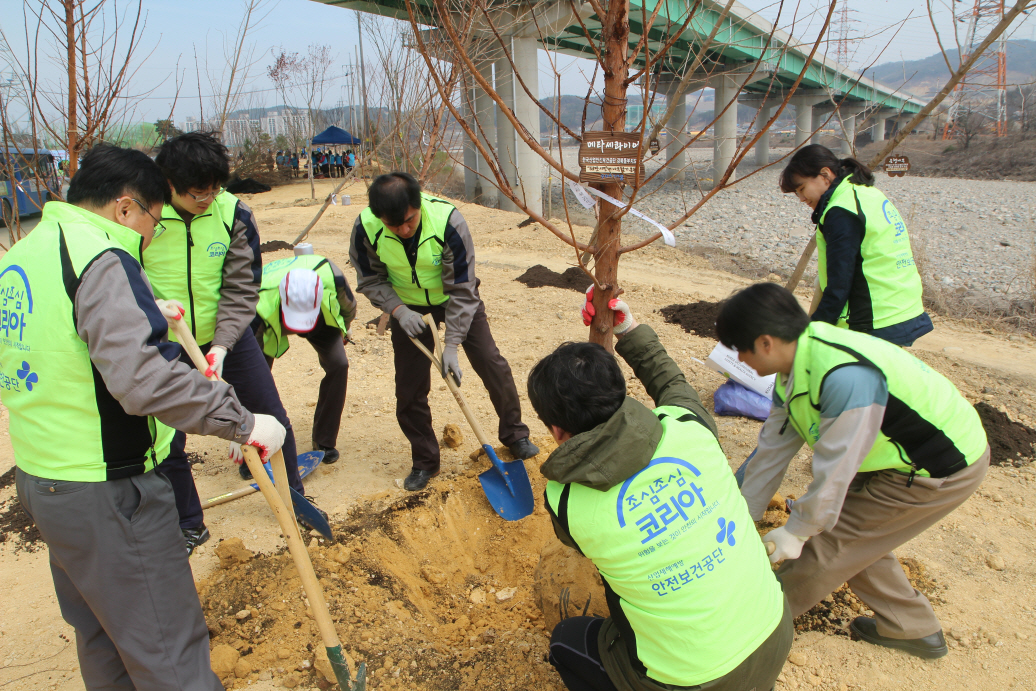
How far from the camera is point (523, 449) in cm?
362

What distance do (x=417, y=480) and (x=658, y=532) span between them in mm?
2158

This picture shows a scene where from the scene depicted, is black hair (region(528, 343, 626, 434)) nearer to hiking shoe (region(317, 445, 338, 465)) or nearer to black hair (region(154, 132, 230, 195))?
black hair (region(154, 132, 230, 195))

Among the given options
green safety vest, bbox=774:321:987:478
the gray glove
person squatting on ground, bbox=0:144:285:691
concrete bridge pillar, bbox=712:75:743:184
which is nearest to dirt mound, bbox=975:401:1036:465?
green safety vest, bbox=774:321:987:478

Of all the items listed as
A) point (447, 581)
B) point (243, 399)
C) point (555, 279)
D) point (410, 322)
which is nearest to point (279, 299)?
point (243, 399)

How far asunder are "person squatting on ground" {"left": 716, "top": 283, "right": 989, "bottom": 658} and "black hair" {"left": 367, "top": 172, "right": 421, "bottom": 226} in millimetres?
1553

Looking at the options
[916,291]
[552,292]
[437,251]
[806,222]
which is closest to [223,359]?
[437,251]

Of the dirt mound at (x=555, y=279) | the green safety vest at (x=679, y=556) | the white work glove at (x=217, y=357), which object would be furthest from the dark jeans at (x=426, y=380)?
the dirt mound at (x=555, y=279)

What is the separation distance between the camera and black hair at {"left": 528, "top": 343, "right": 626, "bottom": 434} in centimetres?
157

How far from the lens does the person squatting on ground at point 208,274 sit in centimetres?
254

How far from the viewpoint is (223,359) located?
2.82 metres

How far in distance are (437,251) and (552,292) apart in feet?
13.3

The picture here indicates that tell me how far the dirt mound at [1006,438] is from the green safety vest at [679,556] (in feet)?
9.34

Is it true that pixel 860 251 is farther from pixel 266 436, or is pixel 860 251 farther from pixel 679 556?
pixel 266 436

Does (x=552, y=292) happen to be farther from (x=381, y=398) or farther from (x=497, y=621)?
(x=497, y=621)
